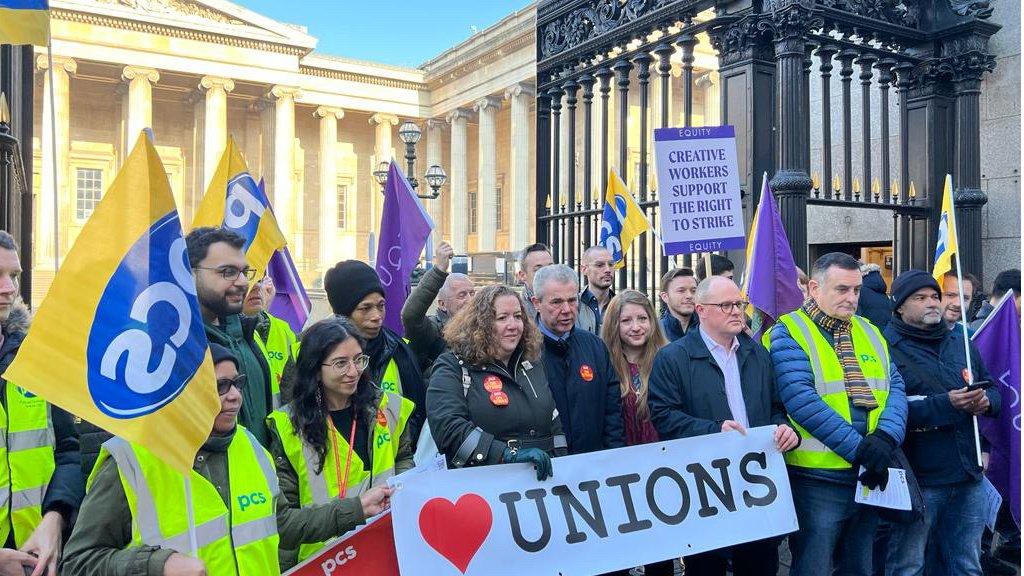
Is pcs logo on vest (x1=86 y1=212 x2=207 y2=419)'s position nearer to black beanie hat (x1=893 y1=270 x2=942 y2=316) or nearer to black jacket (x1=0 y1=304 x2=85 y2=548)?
black jacket (x1=0 y1=304 x2=85 y2=548)

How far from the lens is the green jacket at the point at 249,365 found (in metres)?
3.45

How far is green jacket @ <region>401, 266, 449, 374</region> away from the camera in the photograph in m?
4.77

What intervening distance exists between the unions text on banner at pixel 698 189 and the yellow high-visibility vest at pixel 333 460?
301 cm

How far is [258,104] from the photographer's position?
42094mm

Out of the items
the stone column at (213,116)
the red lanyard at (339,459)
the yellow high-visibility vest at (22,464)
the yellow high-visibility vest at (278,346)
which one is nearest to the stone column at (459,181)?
the stone column at (213,116)

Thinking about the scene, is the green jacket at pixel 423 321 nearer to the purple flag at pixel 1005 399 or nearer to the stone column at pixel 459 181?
the purple flag at pixel 1005 399

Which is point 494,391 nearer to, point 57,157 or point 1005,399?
point 1005,399

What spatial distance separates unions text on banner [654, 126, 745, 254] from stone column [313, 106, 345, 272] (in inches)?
1468

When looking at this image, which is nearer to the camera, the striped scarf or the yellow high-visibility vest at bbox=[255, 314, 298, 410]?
the striped scarf

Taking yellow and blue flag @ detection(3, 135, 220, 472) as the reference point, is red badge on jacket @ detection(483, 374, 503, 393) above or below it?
below

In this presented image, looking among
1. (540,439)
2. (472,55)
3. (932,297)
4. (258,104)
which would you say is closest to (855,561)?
(932,297)

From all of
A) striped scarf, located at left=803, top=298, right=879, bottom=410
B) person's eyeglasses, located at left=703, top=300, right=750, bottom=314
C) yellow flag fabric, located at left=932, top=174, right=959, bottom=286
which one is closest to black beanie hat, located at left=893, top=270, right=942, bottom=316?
striped scarf, located at left=803, top=298, right=879, bottom=410

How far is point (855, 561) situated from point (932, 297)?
1.35 meters

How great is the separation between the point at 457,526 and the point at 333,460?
610 mm
